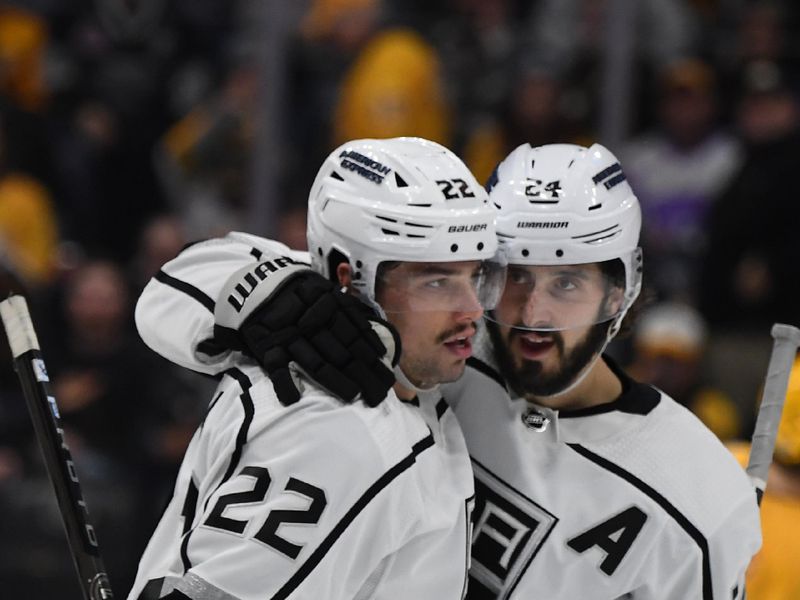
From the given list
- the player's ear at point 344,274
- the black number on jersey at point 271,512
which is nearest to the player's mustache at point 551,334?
the player's ear at point 344,274

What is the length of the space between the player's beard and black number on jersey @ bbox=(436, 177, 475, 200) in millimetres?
321

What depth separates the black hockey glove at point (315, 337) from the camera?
221 centimetres

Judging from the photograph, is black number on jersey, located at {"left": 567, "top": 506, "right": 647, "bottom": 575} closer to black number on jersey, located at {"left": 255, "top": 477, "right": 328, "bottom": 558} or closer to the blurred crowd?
black number on jersey, located at {"left": 255, "top": 477, "right": 328, "bottom": 558}

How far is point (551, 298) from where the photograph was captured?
2561 mm

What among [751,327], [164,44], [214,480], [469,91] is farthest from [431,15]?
[214,480]

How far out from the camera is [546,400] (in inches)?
105

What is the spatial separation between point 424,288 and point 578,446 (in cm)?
45

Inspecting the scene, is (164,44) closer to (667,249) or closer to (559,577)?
(667,249)

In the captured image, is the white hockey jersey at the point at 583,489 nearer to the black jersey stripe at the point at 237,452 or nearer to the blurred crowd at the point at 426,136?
the black jersey stripe at the point at 237,452

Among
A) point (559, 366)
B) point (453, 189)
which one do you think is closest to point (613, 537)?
point (559, 366)

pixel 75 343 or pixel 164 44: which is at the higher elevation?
pixel 164 44

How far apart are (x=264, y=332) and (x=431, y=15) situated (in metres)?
2.84

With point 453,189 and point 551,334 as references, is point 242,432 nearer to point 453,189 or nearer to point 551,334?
point 453,189

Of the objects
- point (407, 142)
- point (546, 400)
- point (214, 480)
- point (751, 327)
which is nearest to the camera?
point (214, 480)
